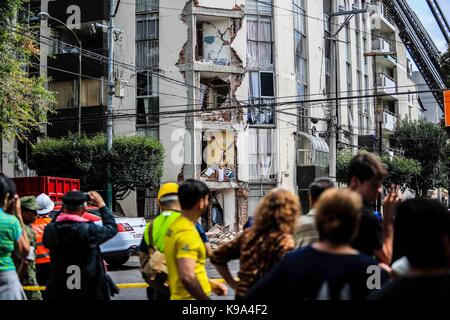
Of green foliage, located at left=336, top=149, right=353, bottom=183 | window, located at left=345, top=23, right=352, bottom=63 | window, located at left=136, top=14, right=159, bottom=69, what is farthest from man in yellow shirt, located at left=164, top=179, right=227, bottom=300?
window, located at left=345, top=23, right=352, bottom=63

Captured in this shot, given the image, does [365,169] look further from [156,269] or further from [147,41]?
[147,41]

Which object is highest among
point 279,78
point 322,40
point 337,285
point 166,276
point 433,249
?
point 322,40

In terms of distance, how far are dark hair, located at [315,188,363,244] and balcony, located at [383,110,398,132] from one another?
42.9 meters

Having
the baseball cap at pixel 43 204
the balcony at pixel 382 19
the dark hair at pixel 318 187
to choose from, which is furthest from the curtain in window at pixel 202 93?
the dark hair at pixel 318 187

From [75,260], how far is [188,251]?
4.98 feet

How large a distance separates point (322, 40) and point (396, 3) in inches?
472

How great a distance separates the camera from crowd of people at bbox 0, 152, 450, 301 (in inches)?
116

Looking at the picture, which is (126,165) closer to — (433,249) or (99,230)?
(99,230)

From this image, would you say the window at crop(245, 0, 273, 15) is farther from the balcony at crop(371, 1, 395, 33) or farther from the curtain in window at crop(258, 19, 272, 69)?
the balcony at crop(371, 1, 395, 33)

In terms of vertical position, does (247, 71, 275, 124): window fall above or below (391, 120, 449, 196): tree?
above

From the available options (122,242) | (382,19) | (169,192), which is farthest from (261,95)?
(169,192)

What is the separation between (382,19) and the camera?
45.1 m

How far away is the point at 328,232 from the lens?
2.99 metres
